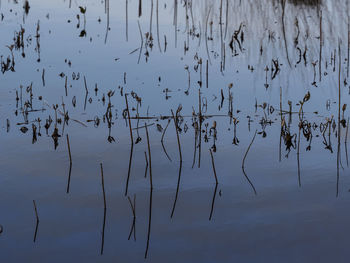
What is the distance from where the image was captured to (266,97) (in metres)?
6.11

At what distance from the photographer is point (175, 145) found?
4.54 metres

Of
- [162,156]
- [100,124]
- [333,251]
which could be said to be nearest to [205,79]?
[100,124]

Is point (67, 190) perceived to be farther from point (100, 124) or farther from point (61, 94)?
point (61, 94)

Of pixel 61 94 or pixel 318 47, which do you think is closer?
pixel 61 94

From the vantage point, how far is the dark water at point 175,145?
2.98 m

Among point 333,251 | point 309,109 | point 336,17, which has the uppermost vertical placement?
point 336,17

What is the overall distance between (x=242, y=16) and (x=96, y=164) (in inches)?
247

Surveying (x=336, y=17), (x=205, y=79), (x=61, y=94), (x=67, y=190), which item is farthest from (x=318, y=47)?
(x=67, y=190)

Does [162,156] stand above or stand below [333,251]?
above

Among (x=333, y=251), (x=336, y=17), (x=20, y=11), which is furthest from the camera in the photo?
(x=20, y=11)

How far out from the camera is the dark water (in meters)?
2.98

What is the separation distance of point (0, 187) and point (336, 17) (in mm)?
7450

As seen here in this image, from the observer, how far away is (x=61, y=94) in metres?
6.05

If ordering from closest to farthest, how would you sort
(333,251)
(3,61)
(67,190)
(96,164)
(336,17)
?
(333,251) < (67,190) < (96,164) < (3,61) < (336,17)
